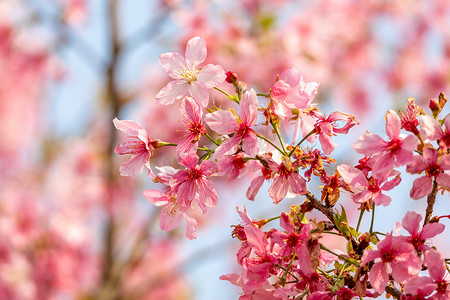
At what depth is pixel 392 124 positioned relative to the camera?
88cm

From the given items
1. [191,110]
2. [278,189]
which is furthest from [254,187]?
[191,110]

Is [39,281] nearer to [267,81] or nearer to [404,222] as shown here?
[267,81]

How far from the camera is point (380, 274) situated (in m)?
0.83

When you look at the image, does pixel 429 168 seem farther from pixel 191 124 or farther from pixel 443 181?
pixel 191 124

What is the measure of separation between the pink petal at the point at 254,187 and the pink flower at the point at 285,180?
7 centimetres

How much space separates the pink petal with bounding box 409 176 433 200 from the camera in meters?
0.85

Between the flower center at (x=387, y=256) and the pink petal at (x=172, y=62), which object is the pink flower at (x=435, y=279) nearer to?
the flower center at (x=387, y=256)

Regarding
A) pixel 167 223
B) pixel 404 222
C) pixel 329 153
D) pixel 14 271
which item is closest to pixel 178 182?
pixel 167 223

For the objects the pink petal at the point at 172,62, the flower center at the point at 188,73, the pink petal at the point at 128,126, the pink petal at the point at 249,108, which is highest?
the pink petal at the point at 172,62

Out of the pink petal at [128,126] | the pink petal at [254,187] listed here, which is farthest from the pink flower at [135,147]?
the pink petal at [254,187]

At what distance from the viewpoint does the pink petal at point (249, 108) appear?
0.91 meters

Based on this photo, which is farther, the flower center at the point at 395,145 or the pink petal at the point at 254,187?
the pink petal at the point at 254,187

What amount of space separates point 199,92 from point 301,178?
246mm

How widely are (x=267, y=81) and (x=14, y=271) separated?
8.28ft
